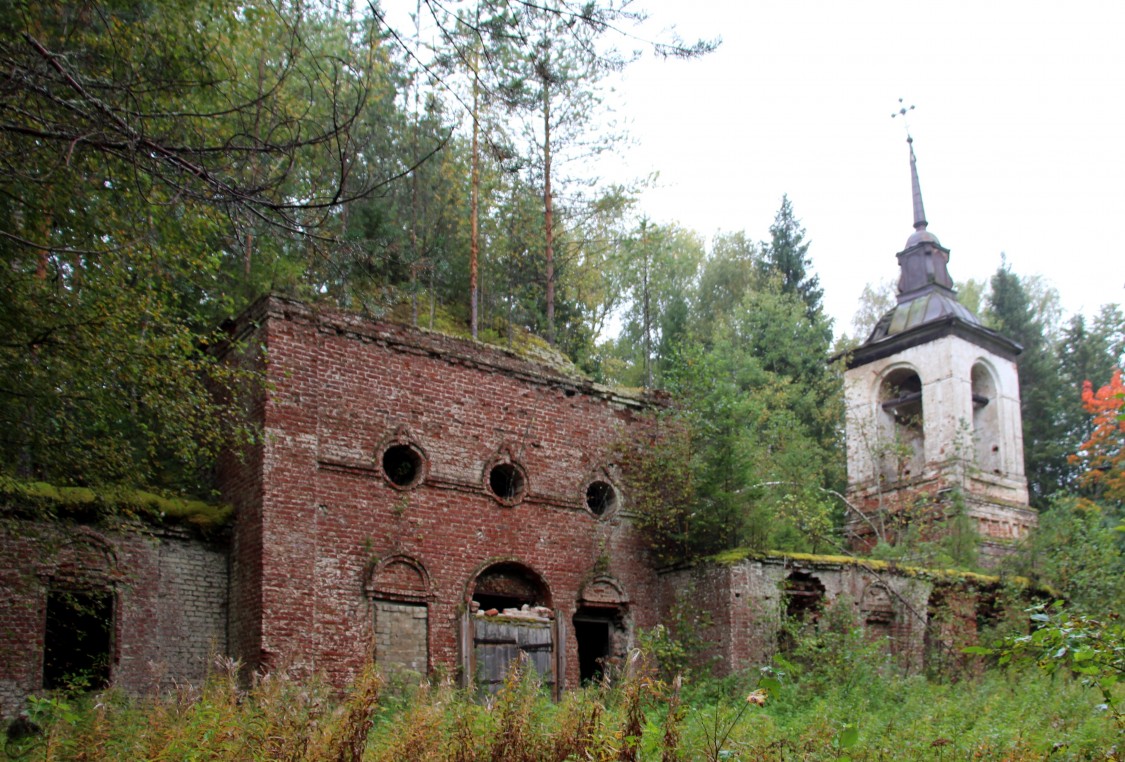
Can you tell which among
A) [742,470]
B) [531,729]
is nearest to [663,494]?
[742,470]

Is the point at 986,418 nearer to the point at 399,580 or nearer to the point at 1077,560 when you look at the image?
the point at 1077,560

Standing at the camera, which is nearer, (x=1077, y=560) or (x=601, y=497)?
(x=601, y=497)

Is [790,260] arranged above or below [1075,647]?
above

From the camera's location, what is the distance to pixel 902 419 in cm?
2350

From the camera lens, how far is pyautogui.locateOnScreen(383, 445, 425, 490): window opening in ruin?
13.8 m

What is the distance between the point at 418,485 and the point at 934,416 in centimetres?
1266

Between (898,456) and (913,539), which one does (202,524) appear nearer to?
(913,539)

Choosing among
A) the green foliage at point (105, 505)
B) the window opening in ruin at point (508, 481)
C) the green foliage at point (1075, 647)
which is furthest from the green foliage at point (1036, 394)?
the green foliage at point (1075, 647)

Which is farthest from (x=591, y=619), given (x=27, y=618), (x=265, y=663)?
(x=27, y=618)

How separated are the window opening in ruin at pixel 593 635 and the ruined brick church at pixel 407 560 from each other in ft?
0.14

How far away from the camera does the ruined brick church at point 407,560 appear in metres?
11.7

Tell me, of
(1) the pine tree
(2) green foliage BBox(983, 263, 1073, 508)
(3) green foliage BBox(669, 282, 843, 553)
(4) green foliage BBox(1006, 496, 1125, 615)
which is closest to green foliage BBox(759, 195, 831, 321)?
(1) the pine tree

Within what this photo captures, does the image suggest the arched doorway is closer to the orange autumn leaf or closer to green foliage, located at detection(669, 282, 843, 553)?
green foliage, located at detection(669, 282, 843, 553)

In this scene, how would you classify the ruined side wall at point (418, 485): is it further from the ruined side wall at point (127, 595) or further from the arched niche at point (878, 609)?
the arched niche at point (878, 609)
